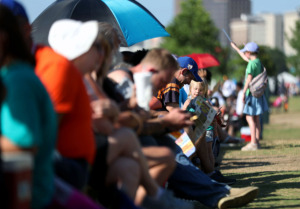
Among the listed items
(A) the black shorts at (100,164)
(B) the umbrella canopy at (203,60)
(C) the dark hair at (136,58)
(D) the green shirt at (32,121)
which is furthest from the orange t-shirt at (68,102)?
(B) the umbrella canopy at (203,60)

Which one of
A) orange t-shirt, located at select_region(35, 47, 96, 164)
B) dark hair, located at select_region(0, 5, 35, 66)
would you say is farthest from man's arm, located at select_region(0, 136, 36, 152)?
orange t-shirt, located at select_region(35, 47, 96, 164)

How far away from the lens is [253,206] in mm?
5848

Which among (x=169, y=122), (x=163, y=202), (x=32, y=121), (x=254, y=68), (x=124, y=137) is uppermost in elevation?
(x=32, y=121)

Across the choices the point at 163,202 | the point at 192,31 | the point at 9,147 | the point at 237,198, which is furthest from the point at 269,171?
the point at 192,31

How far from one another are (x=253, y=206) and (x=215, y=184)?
43cm

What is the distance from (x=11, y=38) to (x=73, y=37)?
3.85ft

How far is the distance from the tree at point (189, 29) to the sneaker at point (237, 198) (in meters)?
50.2

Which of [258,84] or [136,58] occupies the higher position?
[136,58]

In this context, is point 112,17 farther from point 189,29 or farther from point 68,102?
A: point 189,29

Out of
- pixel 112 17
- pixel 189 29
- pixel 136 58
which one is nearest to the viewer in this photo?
pixel 136 58

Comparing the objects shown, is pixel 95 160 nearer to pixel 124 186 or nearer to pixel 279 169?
pixel 124 186

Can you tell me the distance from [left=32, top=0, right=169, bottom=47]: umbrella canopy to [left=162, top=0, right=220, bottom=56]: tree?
4733 cm

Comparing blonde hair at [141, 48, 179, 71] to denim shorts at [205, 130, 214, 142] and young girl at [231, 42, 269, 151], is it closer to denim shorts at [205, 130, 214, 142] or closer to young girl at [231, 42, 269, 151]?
denim shorts at [205, 130, 214, 142]

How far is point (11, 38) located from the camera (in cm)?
292
